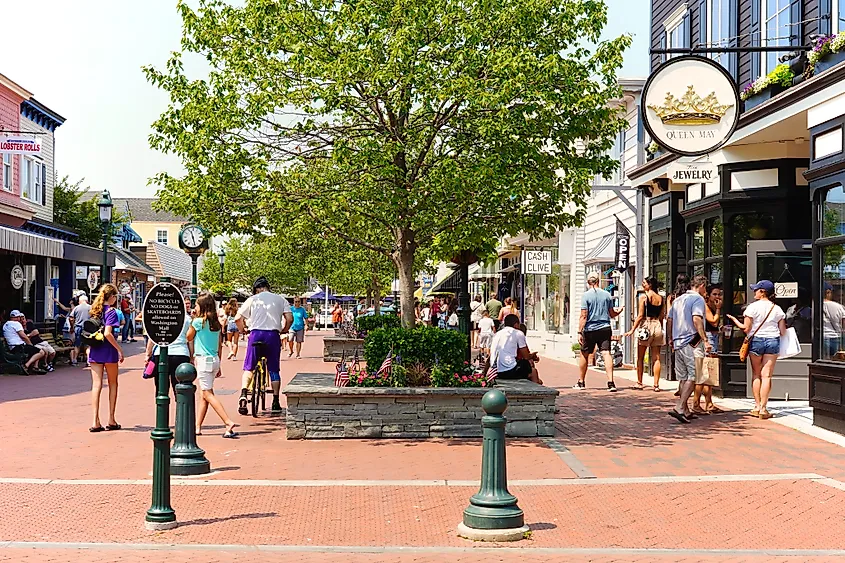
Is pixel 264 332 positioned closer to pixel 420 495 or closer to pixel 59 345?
pixel 420 495

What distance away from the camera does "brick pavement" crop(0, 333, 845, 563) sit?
7.39 m

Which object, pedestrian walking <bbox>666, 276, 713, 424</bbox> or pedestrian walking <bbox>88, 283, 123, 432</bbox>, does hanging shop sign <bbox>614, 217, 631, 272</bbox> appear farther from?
pedestrian walking <bbox>88, 283, 123, 432</bbox>

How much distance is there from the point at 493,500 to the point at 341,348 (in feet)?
68.1

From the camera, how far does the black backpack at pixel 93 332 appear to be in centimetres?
1285

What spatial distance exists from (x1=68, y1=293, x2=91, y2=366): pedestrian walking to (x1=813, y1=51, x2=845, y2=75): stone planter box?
1645 centimetres

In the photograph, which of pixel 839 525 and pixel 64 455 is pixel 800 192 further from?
pixel 64 455

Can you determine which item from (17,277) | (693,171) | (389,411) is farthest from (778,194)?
(17,277)

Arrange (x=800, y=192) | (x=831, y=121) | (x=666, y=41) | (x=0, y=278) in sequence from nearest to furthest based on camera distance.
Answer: (x=831, y=121) → (x=800, y=192) → (x=666, y=41) → (x=0, y=278)

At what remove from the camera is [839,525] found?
7891mm

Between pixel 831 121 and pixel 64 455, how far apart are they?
371 inches

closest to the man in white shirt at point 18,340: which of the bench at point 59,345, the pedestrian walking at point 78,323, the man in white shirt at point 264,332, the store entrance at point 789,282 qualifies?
the pedestrian walking at point 78,323

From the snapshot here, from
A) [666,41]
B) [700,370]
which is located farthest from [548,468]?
[666,41]

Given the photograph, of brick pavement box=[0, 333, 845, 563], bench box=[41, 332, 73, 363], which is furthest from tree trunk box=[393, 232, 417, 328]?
bench box=[41, 332, 73, 363]

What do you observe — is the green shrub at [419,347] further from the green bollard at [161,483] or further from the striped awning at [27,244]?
the striped awning at [27,244]
